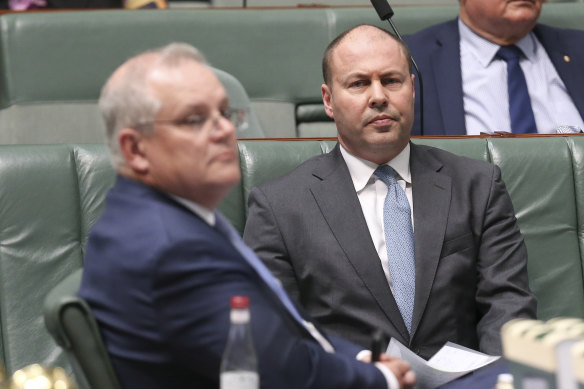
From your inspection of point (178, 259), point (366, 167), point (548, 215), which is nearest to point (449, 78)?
point (548, 215)

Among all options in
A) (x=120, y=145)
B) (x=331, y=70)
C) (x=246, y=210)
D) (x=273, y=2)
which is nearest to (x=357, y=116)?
(x=331, y=70)

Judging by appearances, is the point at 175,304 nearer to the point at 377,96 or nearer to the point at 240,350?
the point at 240,350

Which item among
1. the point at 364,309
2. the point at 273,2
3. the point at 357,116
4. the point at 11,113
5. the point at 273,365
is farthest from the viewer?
the point at 273,2

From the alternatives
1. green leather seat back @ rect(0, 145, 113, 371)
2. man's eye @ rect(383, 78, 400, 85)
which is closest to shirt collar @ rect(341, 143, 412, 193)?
man's eye @ rect(383, 78, 400, 85)

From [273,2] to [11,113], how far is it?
1.08m

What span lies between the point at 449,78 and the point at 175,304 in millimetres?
1476

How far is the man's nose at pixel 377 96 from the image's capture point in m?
1.71

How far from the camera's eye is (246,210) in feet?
5.93

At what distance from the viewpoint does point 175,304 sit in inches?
38.3

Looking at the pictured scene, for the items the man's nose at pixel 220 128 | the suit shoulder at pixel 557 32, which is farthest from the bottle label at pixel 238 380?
the suit shoulder at pixel 557 32

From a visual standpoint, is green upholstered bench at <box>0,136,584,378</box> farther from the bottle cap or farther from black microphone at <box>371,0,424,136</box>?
the bottle cap

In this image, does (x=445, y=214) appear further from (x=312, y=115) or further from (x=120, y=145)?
(x=312, y=115)

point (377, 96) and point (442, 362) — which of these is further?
point (377, 96)

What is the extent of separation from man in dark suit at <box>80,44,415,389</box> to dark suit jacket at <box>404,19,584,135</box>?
1204 mm
